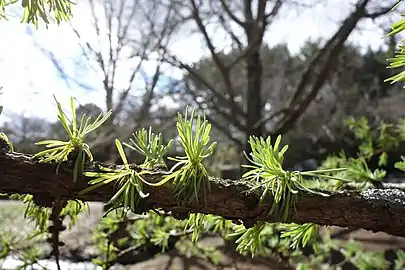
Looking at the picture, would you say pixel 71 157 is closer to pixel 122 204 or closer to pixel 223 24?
pixel 122 204

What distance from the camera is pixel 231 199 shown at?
241 mm

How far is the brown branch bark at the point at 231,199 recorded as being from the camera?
0.70ft

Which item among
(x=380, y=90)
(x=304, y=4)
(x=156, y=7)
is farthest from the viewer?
(x=380, y=90)

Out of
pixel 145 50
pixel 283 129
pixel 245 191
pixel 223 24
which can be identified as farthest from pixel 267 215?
pixel 223 24

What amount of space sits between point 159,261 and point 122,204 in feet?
3.02

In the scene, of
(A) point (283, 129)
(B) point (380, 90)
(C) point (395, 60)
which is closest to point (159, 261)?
(A) point (283, 129)

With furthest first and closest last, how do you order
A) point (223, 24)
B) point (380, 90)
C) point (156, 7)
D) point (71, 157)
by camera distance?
point (380, 90), point (223, 24), point (156, 7), point (71, 157)

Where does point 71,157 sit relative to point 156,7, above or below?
below

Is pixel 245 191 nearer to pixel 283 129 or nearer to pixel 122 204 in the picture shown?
pixel 122 204

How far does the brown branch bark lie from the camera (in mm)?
214

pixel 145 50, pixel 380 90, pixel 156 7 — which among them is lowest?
pixel 145 50

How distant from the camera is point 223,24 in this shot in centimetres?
157

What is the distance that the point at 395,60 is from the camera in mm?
231

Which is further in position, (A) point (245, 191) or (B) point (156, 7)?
(B) point (156, 7)
